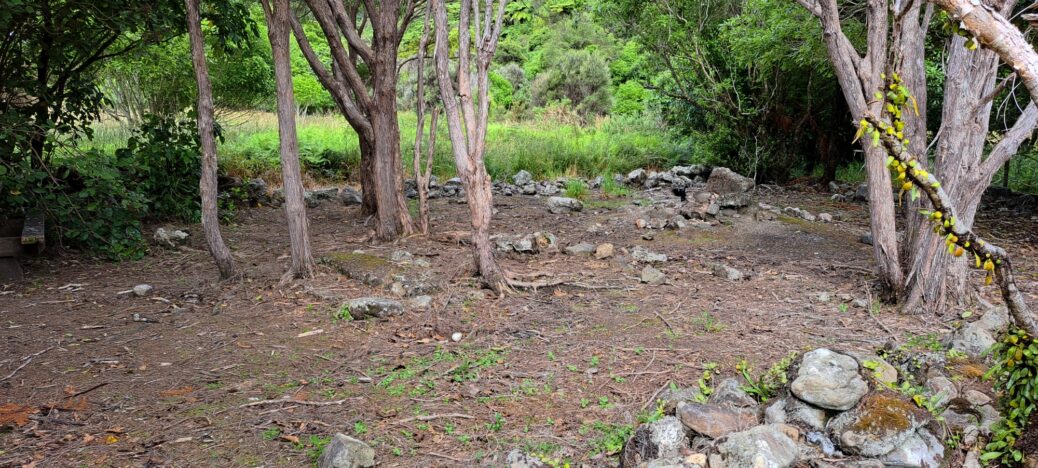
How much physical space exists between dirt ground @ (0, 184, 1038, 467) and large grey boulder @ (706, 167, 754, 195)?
4167 millimetres

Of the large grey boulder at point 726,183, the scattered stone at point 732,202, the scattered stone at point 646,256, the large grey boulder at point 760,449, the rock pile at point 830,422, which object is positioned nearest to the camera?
the large grey boulder at point 760,449

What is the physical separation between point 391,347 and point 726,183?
8486 millimetres

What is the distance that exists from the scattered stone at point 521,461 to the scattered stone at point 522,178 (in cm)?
939

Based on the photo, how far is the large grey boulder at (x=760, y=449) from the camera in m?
3.02

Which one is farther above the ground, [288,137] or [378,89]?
[378,89]

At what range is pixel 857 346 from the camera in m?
4.50

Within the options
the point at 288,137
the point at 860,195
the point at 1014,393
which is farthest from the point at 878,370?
the point at 860,195

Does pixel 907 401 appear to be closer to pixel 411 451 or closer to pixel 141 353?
pixel 411 451

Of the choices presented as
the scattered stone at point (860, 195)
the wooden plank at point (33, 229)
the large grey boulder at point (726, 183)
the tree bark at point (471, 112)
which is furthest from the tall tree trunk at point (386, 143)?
the scattered stone at point (860, 195)

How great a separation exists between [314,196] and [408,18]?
142 inches

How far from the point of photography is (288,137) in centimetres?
576

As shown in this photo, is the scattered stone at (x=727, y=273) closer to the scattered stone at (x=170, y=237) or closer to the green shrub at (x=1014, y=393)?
the green shrub at (x=1014, y=393)

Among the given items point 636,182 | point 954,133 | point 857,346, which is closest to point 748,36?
point 636,182

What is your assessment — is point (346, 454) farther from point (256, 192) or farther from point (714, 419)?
point (256, 192)
